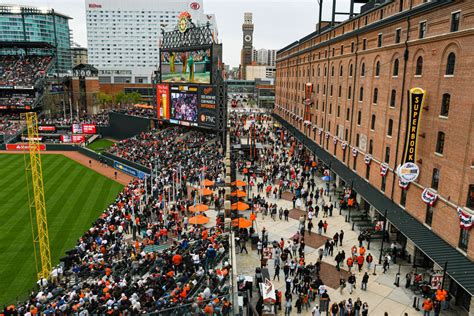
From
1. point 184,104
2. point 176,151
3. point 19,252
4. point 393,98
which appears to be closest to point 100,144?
point 184,104

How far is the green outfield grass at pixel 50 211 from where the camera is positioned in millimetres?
25195

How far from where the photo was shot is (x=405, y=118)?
26219mm

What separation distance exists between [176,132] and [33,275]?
3946cm

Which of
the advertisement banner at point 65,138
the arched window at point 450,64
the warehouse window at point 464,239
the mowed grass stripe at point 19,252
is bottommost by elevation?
the mowed grass stripe at point 19,252

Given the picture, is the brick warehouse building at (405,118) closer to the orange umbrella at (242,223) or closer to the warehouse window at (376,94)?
the warehouse window at (376,94)

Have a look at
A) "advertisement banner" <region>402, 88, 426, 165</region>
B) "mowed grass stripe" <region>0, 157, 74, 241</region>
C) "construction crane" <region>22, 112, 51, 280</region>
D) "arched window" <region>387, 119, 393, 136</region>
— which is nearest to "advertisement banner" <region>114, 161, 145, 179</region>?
"mowed grass stripe" <region>0, 157, 74, 241</region>

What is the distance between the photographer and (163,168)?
1783 inches

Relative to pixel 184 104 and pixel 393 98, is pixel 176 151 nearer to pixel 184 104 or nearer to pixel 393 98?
pixel 184 104

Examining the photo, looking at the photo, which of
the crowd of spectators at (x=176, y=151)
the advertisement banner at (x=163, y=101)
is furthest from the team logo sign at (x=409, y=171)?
the advertisement banner at (x=163, y=101)

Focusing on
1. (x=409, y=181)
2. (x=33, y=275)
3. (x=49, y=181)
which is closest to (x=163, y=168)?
(x=49, y=181)

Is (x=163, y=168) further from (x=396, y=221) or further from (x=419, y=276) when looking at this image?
(x=419, y=276)

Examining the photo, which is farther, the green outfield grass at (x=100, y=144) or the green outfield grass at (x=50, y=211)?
the green outfield grass at (x=100, y=144)

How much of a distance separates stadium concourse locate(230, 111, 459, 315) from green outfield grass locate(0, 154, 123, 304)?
13976 mm

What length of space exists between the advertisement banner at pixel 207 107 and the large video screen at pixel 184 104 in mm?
1293
